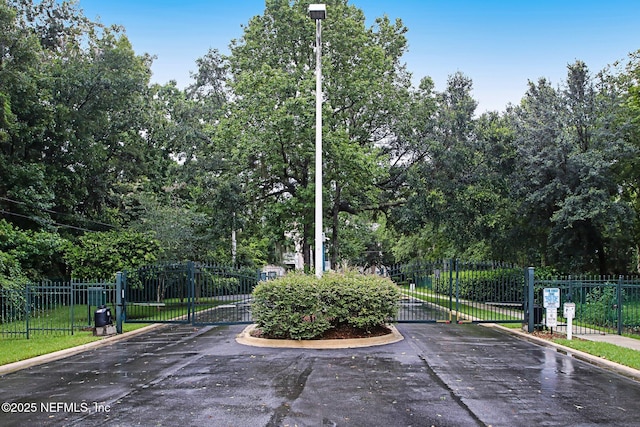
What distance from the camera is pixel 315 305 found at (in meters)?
13.9

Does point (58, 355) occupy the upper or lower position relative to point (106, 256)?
lower

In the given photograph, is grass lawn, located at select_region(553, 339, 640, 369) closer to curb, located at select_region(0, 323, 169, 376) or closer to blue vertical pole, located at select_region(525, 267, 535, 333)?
blue vertical pole, located at select_region(525, 267, 535, 333)

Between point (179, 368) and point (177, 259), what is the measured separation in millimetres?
17139

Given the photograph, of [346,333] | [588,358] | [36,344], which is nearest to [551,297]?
[588,358]

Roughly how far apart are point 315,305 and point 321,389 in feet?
17.2

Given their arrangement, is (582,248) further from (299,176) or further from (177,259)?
(177,259)

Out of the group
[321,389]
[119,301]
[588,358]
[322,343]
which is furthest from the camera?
[119,301]

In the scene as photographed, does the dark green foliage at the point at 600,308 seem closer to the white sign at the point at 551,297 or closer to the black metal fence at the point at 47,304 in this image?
the white sign at the point at 551,297

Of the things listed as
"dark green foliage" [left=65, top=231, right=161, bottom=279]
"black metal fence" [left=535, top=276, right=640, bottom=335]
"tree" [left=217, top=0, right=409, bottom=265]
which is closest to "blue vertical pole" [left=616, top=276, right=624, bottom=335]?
"black metal fence" [left=535, top=276, right=640, bottom=335]

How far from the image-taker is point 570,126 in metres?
22.7

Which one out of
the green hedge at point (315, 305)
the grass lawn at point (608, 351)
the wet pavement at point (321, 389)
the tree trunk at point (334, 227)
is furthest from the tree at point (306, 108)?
the wet pavement at point (321, 389)

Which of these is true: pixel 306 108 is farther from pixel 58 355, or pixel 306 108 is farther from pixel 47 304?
pixel 58 355

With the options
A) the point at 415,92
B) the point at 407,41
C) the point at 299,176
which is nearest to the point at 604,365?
the point at 299,176

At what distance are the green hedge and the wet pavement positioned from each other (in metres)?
0.92
